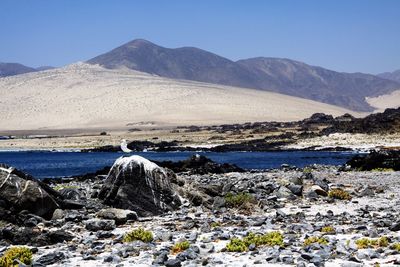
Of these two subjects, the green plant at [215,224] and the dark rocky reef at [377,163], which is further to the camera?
the dark rocky reef at [377,163]

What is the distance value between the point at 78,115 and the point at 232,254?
185m

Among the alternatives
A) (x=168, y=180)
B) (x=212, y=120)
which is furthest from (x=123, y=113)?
(x=168, y=180)

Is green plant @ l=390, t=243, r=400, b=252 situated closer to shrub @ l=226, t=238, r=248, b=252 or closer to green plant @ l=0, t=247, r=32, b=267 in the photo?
shrub @ l=226, t=238, r=248, b=252

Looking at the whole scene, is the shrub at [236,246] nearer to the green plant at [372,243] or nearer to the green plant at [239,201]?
the green plant at [372,243]

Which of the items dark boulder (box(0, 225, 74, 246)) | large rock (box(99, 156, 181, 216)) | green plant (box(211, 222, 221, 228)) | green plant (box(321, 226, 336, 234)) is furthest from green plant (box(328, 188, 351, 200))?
dark boulder (box(0, 225, 74, 246))

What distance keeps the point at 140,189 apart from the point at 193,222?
344 cm

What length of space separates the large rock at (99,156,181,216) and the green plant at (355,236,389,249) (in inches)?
298

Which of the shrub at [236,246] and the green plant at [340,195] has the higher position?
the shrub at [236,246]

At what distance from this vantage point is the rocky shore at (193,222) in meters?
11.5

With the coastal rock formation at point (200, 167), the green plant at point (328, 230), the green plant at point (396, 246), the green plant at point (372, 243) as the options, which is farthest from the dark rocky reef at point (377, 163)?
the green plant at point (396, 246)

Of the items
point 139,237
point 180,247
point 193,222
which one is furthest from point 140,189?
point 180,247

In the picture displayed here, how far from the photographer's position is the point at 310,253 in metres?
11.2

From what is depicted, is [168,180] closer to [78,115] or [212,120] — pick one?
[212,120]

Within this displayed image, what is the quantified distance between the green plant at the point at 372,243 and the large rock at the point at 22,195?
905cm
